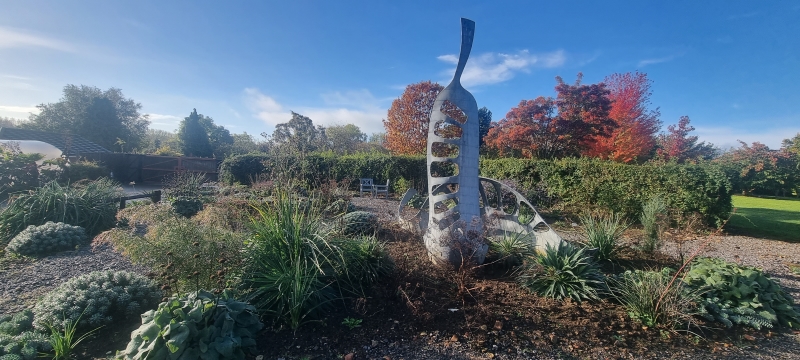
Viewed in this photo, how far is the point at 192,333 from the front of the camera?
204 centimetres

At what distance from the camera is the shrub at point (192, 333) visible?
6.39ft

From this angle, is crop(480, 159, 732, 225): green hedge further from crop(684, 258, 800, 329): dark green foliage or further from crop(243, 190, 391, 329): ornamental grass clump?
crop(243, 190, 391, 329): ornamental grass clump

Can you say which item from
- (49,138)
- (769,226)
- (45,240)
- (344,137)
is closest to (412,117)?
(344,137)

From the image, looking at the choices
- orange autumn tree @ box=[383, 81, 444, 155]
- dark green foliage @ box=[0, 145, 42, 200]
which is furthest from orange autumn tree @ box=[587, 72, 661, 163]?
dark green foliage @ box=[0, 145, 42, 200]

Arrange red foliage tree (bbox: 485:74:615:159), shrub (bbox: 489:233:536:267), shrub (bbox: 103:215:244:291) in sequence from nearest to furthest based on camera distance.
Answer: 1. shrub (bbox: 103:215:244:291)
2. shrub (bbox: 489:233:536:267)
3. red foliage tree (bbox: 485:74:615:159)

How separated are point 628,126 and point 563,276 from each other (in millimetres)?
14402

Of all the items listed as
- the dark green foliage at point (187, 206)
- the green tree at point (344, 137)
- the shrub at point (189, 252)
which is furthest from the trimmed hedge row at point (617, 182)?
the green tree at point (344, 137)

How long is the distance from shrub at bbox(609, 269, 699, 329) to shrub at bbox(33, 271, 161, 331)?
175 inches

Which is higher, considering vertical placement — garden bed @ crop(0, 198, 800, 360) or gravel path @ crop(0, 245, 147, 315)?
garden bed @ crop(0, 198, 800, 360)

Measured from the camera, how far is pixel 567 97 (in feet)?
46.1

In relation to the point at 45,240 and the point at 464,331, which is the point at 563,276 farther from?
the point at 45,240

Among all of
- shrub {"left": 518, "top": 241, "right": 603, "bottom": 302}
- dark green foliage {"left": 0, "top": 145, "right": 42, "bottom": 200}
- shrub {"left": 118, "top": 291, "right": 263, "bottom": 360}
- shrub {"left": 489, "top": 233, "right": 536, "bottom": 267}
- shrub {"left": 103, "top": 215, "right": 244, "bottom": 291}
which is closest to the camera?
shrub {"left": 118, "top": 291, "right": 263, "bottom": 360}

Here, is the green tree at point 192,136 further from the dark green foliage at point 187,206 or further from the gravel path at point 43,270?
the gravel path at point 43,270

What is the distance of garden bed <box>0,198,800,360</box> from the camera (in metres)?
2.43
